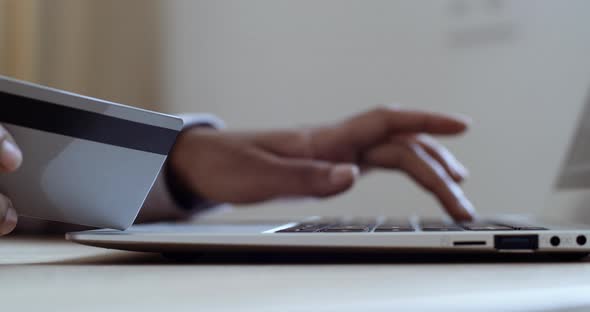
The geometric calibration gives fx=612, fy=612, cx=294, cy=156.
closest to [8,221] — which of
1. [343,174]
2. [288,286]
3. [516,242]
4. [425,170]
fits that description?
[288,286]

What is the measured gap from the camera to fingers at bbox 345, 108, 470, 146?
0.90 meters

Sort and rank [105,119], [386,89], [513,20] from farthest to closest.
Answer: [386,89], [513,20], [105,119]

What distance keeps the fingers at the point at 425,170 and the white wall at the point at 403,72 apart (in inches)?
5.3

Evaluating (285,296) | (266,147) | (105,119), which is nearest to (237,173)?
(266,147)

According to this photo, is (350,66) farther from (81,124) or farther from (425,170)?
(81,124)

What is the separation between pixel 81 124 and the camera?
1.16 feet

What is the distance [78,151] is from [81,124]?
0.07 ft

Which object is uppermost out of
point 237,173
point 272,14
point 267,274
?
point 272,14

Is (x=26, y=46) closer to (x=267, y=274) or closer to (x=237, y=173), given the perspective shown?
→ (x=237, y=173)

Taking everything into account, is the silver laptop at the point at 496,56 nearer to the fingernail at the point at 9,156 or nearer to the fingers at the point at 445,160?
the fingers at the point at 445,160

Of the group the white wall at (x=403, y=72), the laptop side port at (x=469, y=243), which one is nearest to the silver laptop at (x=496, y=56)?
the white wall at (x=403, y=72)

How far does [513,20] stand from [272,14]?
0.65 meters

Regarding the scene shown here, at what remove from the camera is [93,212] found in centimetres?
41

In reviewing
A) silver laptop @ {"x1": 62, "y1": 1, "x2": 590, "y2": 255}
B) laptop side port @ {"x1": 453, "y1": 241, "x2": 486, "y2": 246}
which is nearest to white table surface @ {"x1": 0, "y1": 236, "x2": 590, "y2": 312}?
laptop side port @ {"x1": 453, "y1": 241, "x2": 486, "y2": 246}
